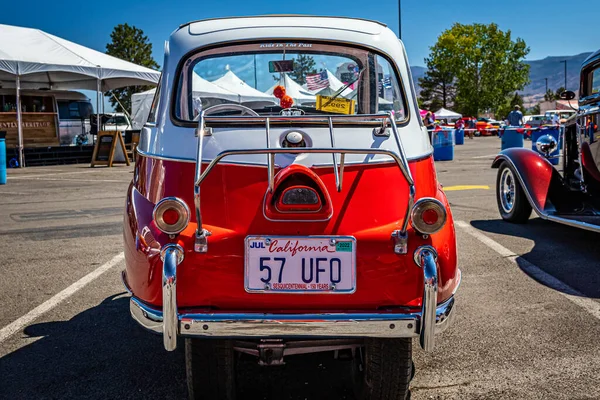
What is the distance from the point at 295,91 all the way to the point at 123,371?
2016 mm

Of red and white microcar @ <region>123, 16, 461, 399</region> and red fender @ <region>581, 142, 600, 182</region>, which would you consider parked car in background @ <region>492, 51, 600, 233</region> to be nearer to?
red fender @ <region>581, 142, 600, 182</region>

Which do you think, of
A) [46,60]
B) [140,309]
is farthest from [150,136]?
[46,60]

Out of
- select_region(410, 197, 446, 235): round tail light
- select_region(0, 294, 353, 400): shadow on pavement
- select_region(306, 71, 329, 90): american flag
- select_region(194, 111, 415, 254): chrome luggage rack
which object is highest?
select_region(306, 71, 329, 90): american flag

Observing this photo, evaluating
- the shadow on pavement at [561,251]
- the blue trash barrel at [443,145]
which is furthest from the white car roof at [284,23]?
the blue trash barrel at [443,145]

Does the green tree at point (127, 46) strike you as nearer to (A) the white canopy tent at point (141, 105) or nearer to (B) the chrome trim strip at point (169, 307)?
(A) the white canopy tent at point (141, 105)

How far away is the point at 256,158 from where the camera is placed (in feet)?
9.41

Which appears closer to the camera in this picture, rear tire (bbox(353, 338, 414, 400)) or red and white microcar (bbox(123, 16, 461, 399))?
red and white microcar (bbox(123, 16, 461, 399))

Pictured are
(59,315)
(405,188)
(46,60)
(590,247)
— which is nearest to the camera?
(405,188)

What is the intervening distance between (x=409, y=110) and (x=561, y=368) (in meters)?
1.71

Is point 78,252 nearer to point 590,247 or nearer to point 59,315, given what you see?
point 59,315

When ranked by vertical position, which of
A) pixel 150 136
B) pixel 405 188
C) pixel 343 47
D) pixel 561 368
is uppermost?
pixel 343 47

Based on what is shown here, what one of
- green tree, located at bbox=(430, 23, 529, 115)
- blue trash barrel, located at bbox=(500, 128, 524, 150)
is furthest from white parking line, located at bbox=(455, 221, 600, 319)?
green tree, located at bbox=(430, 23, 529, 115)

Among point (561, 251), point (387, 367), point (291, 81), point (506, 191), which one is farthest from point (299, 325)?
point (506, 191)

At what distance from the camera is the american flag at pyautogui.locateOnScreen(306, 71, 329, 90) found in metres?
3.69
